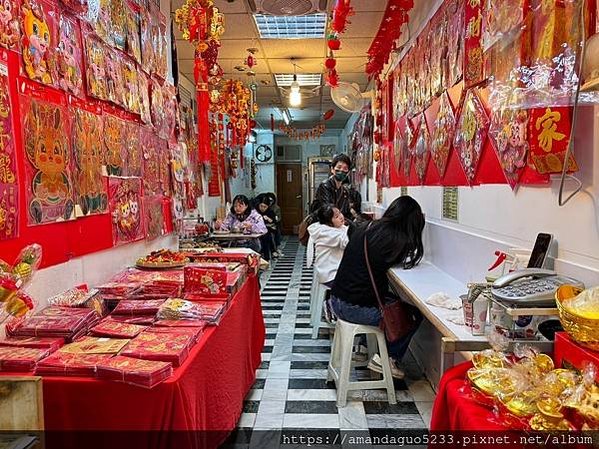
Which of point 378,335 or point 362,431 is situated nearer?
point 362,431

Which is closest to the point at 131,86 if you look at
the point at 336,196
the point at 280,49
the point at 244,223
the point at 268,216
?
the point at 336,196

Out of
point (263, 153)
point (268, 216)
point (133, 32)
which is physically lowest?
point (268, 216)

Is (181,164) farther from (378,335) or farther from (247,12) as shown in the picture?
(378,335)

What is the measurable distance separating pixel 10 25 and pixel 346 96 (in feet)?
13.8

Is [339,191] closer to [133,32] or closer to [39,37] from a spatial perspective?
[133,32]

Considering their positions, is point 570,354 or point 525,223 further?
point 525,223

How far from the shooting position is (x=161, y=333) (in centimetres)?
174

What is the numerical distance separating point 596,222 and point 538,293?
31cm

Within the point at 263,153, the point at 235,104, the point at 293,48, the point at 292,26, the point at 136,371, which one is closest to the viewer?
the point at 136,371

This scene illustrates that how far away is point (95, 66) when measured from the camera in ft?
7.22

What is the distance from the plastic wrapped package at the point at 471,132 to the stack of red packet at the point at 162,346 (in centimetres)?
165

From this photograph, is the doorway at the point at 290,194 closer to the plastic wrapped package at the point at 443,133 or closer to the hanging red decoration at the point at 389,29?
the hanging red decoration at the point at 389,29

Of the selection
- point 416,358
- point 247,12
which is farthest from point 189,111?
point 416,358

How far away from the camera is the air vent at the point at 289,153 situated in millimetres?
13453
